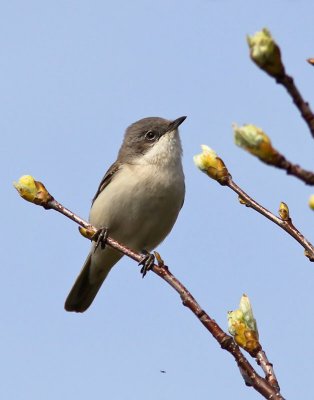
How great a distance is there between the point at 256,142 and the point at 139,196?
234 inches

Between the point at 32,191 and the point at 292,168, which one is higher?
the point at 32,191

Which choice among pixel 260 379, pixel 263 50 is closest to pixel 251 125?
pixel 263 50

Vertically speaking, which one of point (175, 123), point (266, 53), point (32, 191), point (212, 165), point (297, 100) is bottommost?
point (297, 100)

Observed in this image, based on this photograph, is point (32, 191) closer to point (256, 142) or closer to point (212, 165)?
point (212, 165)

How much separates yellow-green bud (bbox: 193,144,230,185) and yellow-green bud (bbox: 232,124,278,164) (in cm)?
121

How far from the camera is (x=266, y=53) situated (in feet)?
6.80

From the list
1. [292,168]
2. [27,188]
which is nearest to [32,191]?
[27,188]

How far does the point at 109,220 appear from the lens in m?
8.26

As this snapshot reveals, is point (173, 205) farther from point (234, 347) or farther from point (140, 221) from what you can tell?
point (234, 347)

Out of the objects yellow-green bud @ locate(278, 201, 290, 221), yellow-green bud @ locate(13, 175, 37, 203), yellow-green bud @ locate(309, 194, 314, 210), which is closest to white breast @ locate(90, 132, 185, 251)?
yellow-green bud @ locate(13, 175, 37, 203)

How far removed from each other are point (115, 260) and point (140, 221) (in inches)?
54.7

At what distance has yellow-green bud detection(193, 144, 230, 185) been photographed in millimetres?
3523

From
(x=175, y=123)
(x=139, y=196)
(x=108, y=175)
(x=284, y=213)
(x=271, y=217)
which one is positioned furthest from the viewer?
(x=175, y=123)

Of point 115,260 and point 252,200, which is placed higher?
point 115,260
